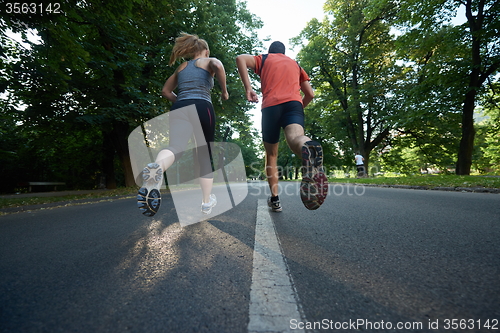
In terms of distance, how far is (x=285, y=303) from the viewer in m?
0.99

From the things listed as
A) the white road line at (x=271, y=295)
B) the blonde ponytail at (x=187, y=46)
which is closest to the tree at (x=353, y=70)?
the blonde ponytail at (x=187, y=46)

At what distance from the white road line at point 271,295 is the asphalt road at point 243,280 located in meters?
0.01

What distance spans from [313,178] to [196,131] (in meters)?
1.64

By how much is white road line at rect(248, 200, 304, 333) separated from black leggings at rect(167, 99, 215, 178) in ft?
5.22

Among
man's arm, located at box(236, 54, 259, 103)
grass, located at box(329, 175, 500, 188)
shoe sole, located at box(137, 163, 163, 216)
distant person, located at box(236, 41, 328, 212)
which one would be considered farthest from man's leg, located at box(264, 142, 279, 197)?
grass, located at box(329, 175, 500, 188)

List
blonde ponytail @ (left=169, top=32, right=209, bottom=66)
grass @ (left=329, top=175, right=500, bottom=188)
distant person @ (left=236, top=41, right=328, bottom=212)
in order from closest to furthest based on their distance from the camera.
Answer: distant person @ (left=236, top=41, right=328, bottom=212), blonde ponytail @ (left=169, top=32, right=209, bottom=66), grass @ (left=329, top=175, right=500, bottom=188)

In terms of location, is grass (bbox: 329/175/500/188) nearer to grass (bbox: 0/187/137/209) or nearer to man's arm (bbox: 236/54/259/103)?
man's arm (bbox: 236/54/259/103)

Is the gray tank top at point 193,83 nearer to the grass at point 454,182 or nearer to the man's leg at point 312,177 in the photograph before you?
the man's leg at point 312,177

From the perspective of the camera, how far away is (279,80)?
116 inches

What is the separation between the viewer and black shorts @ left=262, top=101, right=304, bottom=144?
2.82m

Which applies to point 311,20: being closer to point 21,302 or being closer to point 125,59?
point 125,59

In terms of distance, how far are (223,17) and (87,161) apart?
Answer: 47.4ft

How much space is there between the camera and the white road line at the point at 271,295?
2.82ft

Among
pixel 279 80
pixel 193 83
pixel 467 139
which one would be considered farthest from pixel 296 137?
pixel 467 139
